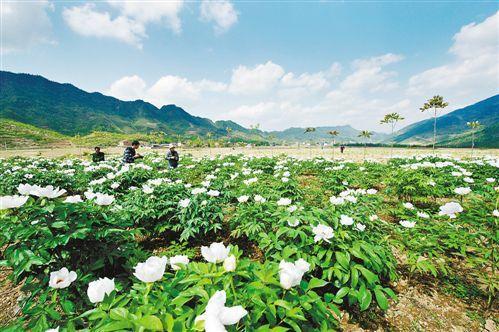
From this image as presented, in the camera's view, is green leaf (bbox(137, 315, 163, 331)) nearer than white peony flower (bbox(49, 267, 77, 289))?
Yes

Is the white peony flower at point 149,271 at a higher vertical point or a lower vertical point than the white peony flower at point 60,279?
higher

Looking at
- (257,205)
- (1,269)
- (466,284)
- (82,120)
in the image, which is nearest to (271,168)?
(257,205)

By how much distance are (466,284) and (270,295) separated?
3.53m

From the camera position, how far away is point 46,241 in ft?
6.94

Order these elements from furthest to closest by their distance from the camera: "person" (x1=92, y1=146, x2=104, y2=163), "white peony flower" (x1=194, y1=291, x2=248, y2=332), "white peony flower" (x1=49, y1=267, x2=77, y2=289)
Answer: "person" (x1=92, y1=146, x2=104, y2=163) < "white peony flower" (x1=49, y1=267, x2=77, y2=289) < "white peony flower" (x1=194, y1=291, x2=248, y2=332)

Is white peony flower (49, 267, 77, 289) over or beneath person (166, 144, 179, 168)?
beneath

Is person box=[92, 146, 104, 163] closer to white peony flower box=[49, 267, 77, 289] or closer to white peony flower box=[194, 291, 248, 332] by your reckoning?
white peony flower box=[49, 267, 77, 289]

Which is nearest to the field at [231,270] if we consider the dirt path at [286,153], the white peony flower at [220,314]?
the white peony flower at [220,314]

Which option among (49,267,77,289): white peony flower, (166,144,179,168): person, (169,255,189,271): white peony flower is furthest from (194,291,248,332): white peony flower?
(166,144,179,168): person

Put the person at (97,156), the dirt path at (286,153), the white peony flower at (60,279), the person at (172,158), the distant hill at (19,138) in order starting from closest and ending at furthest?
the white peony flower at (60,279) → the person at (172,158) → the person at (97,156) → the dirt path at (286,153) → the distant hill at (19,138)

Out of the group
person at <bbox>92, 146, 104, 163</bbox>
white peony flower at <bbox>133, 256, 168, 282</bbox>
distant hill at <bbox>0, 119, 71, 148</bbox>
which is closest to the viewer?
white peony flower at <bbox>133, 256, 168, 282</bbox>

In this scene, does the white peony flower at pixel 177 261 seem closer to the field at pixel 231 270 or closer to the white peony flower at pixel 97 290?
the field at pixel 231 270

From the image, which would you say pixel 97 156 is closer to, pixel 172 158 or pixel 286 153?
pixel 172 158

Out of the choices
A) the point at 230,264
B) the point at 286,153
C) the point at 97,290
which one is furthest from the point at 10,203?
the point at 286,153
